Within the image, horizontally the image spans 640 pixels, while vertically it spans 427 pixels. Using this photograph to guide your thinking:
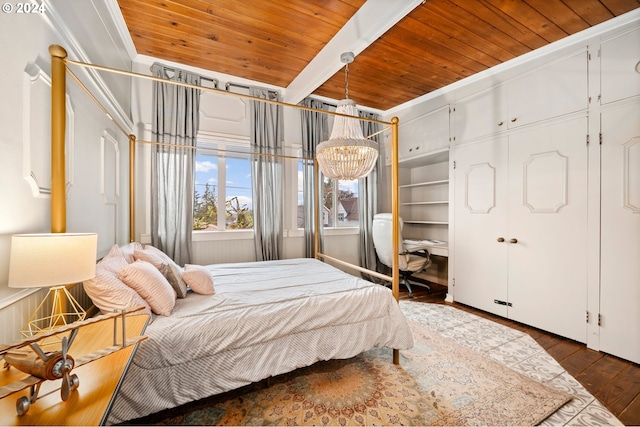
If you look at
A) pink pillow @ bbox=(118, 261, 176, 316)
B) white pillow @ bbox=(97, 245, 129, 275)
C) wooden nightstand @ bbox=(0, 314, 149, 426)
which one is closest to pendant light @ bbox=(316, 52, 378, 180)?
pink pillow @ bbox=(118, 261, 176, 316)

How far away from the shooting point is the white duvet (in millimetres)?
1313

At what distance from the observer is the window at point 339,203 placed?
4230 millimetres

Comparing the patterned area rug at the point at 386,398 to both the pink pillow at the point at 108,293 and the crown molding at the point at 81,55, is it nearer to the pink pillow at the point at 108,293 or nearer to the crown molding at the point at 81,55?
the pink pillow at the point at 108,293

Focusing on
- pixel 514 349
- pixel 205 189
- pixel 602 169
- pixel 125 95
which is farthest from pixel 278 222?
pixel 602 169

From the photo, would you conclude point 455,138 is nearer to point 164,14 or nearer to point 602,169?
point 602,169

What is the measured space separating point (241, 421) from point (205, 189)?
262 cm

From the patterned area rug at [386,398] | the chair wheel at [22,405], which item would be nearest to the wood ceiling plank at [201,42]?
the chair wheel at [22,405]

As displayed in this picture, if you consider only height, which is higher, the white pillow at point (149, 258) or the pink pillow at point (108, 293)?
the white pillow at point (149, 258)

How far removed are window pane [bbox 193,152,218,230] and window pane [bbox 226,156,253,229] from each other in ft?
0.54

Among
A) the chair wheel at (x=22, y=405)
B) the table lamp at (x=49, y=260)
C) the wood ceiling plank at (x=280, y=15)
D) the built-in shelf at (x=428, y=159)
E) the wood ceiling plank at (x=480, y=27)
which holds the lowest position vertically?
the chair wheel at (x=22, y=405)

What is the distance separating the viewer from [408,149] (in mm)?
4098

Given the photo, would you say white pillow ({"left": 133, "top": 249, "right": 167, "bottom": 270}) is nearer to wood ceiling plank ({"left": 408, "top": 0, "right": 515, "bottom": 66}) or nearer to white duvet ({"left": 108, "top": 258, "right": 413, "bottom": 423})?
white duvet ({"left": 108, "top": 258, "right": 413, "bottom": 423})

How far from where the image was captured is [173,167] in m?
2.99

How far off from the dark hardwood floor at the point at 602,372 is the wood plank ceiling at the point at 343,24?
9.23 ft
